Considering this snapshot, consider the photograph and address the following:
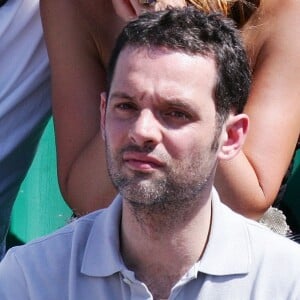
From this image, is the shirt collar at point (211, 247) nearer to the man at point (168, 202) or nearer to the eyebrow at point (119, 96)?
the man at point (168, 202)

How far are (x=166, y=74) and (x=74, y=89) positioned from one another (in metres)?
0.64

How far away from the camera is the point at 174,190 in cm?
158

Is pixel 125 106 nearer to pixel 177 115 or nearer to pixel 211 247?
pixel 177 115

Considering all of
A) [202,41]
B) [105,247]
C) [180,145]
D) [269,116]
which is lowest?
[269,116]

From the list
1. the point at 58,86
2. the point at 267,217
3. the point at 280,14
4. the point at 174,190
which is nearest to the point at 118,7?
the point at 58,86

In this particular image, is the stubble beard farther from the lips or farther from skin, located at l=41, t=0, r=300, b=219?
skin, located at l=41, t=0, r=300, b=219

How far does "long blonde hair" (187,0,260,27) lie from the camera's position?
80.7 inches

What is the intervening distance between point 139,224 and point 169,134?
156 mm

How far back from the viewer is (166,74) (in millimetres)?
1595

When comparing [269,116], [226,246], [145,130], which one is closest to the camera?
[145,130]

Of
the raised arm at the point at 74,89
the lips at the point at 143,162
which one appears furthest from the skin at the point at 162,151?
the raised arm at the point at 74,89

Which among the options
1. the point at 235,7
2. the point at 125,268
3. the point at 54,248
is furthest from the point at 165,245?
the point at 235,7

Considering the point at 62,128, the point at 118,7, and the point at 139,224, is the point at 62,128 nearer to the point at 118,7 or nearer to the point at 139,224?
the point at 118,7

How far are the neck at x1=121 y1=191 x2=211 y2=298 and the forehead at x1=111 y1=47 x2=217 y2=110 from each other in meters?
0.18
